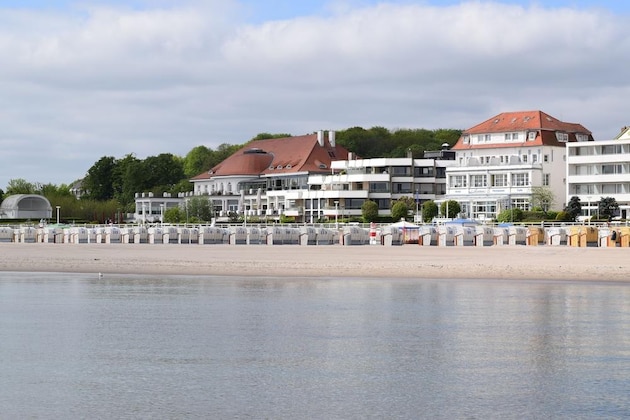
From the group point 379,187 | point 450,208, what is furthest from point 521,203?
point 379,187

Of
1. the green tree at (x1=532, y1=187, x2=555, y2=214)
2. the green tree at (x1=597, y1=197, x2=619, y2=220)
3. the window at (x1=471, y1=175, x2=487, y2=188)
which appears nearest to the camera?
the green tree at (x1=597, y1=197, x2=619, y2=220)

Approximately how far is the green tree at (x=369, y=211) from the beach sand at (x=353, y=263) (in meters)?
48.7

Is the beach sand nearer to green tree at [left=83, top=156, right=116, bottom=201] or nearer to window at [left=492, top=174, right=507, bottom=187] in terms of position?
window at [left=492, top=174, right=507, bottom=187]

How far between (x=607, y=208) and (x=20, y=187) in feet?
339

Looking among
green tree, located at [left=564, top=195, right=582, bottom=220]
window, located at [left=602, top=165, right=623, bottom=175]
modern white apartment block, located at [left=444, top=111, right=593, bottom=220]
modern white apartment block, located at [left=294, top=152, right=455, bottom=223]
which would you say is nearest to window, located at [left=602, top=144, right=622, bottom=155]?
window, located at [left=602, top=165, right=623, bottom=175]

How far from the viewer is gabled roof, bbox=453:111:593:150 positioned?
341 ft

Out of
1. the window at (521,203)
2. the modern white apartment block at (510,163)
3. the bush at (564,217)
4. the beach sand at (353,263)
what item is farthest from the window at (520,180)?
the beach sand at (353,263)

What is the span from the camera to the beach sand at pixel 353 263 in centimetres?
3912

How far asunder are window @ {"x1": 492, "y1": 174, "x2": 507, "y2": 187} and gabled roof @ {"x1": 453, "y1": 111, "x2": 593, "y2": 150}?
4376 millimetres

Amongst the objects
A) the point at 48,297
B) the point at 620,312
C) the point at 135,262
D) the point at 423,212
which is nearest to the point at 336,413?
the point at 620,312

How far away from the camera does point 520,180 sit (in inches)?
4001

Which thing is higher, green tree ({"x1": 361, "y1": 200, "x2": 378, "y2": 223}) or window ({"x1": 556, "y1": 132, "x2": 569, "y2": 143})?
window ({"x1": 556, "y1": 132, "x2": 569, "y2": 143})

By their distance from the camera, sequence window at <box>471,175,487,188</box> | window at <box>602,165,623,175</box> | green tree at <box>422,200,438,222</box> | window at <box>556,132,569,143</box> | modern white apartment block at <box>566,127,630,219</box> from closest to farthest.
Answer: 1. modern white apartment block at <box>566,127,630,219</box>
2. window at <box>602,165,623,175</box>
3. green tree at <box>422,200,438,222</box>
4. window at <box>471,175,487,188</box>
5. window at <box>556,132,569,143</box>

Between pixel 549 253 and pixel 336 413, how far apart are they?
119ft
